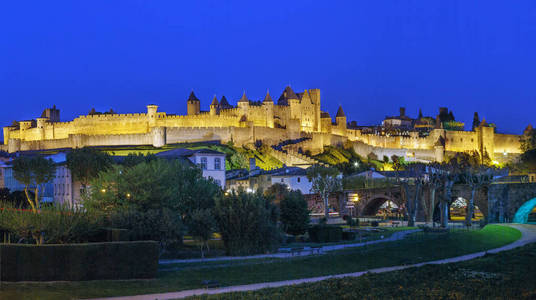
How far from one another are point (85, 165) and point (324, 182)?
2421 centimetres

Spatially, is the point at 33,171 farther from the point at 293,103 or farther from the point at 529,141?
the point at 529,141

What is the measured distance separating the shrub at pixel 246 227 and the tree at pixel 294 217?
8.87 m

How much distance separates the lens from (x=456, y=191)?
58531 millimetres

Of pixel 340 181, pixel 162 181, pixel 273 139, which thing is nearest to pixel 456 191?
pixel 340 181

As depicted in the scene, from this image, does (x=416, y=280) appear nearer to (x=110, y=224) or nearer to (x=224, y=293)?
(x=224, y=293)

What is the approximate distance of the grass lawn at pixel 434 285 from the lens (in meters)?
23.1

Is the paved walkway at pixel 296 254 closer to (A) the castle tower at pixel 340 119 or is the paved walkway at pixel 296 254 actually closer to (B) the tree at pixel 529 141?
(B) the tree at pixel 529 141

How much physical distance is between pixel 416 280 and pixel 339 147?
319 ft

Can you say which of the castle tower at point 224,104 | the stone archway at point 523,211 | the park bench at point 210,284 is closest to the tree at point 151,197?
the park bench at point 210,284

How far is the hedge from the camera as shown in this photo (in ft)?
82.4

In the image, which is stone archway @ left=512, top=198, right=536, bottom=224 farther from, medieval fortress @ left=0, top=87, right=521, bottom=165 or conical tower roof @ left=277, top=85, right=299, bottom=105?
conical tower roof @ left=277, top=85, right=299, bottom=105

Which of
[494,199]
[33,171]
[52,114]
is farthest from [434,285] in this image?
[52,114]

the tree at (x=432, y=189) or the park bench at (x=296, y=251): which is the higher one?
the tree at (x=432, y=189)

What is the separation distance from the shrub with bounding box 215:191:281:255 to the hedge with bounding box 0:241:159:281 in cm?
809
